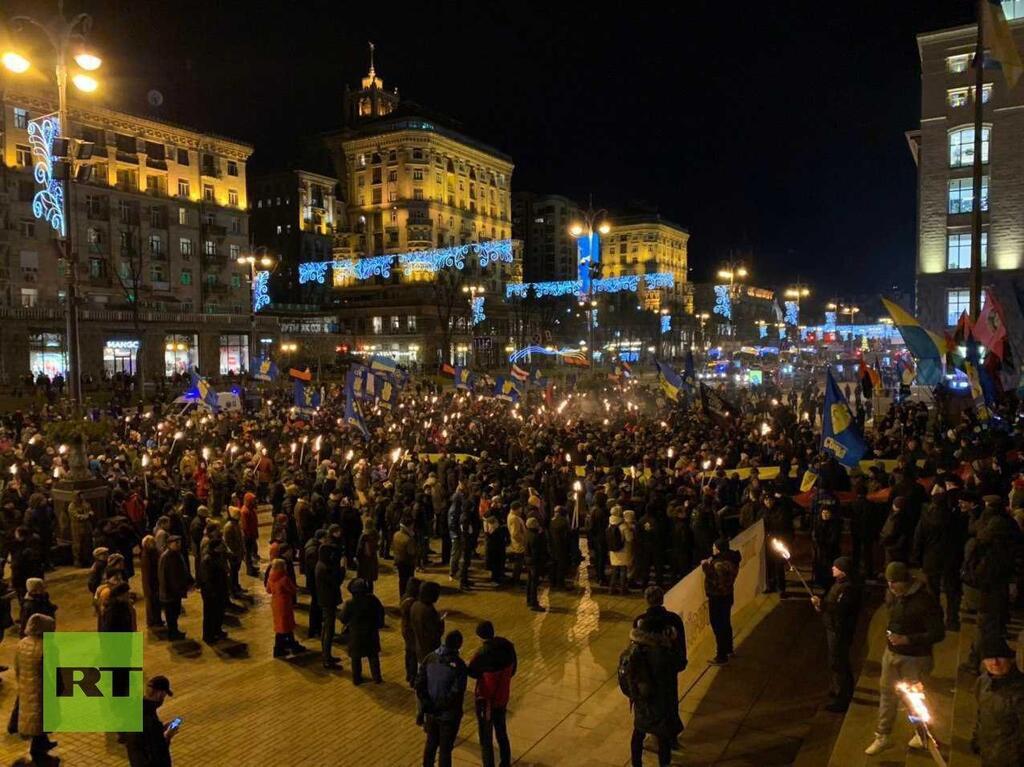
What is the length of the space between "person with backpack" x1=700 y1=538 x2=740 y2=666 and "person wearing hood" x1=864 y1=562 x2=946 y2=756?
218 centimetres

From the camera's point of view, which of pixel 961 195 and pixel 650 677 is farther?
pixel 961 195

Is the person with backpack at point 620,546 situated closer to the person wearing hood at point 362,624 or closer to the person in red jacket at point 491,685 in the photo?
the person wearing hood at point 362,624

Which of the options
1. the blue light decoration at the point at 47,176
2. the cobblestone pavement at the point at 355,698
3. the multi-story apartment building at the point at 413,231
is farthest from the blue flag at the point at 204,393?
the multi-story apartment building at the point at 413,231

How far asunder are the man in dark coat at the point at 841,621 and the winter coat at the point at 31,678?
7.12 metres

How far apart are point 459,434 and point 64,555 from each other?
1102 cm

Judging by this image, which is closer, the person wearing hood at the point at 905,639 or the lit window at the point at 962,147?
the person wearing hood at the point at 905,639

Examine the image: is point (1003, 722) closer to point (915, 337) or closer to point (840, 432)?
point (840, 432)

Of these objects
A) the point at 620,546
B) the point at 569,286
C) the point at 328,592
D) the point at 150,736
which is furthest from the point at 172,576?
the point at 569,286

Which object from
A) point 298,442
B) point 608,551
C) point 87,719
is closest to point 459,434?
point 298,442

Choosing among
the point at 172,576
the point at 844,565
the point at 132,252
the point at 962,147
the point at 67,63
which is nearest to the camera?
the point at 844,565

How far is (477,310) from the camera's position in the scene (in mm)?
76562

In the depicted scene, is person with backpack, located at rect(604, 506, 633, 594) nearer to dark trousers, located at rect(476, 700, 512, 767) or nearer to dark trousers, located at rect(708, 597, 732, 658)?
dark trousers, located at rect(708, 597, 732, 658)

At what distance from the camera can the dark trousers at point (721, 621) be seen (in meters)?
8.98

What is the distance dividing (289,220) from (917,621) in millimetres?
85726
